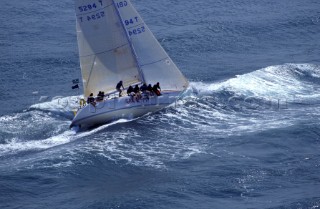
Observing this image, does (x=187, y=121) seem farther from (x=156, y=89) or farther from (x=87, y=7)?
(x=87, y=7)

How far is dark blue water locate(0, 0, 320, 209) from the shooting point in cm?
5172

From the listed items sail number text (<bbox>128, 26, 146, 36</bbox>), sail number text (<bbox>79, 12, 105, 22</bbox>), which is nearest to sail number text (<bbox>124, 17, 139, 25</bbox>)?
sail number text (<bbox>128, 26, 146, 36</bbox>)

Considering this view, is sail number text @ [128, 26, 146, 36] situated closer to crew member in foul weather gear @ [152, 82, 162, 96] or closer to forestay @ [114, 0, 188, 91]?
forestay @ [114, 0, 188, 91]

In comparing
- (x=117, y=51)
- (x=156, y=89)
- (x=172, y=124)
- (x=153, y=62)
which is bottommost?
(x=172, y=124)

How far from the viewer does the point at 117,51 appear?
69.5m

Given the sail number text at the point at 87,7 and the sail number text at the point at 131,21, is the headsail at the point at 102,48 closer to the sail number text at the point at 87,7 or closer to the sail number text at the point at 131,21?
the sail number text at the point at 87,7

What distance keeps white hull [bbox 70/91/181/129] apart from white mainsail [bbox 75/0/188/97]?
2.66 meters

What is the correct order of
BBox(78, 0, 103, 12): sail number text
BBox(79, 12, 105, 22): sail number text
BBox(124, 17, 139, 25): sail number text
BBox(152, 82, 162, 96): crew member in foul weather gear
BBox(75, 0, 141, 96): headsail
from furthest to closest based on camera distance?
1. BBox(124, 17, 139, 25): sail number text
2. BBox(152, 82, 162, 96): crew member in foul weather gear
3. BBox(75, 0, 141, 96): headsail
4. BBox(79, 12, 105, 22): sail number text
5. BBox(78, 0, 103, 12): sail number text

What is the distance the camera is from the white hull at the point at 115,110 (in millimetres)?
66438

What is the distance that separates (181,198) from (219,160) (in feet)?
23.9

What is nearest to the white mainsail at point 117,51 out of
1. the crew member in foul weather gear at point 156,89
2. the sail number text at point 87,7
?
the sail number text at point 87,7

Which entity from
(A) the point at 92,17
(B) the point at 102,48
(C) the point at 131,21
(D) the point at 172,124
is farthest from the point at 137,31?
(D) the point at 172,124

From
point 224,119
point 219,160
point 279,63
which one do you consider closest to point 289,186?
point 219,160

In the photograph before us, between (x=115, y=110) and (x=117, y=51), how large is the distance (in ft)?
19.2
